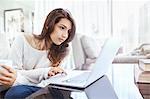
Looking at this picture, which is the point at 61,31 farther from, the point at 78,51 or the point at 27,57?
the point at 78,51

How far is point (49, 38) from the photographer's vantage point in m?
1.27

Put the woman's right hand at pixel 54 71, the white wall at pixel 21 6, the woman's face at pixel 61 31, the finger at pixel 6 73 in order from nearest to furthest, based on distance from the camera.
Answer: the finger at pixel 6 73
the woman's right hand at pixel 54 71
the woman's face at pixel 61 31
the white wall at pixel 21 6

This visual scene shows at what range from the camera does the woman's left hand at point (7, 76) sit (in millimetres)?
783

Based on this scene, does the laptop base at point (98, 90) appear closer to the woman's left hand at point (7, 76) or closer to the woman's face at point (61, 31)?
the woman's left hand at point (7, 76)

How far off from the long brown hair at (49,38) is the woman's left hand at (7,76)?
1.26ft

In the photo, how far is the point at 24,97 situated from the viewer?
687 mm

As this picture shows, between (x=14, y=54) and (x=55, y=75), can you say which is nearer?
(x=55, y=75)

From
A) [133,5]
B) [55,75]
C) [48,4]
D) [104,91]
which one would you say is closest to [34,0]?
[48,4]

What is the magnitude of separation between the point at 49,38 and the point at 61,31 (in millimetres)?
107

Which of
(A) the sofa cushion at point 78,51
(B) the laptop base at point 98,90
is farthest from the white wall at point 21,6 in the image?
(B) the laptop base at point 98,90

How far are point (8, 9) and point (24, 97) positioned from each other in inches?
148

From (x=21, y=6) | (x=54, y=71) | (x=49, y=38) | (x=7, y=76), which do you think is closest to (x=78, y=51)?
(x=49, y=38)

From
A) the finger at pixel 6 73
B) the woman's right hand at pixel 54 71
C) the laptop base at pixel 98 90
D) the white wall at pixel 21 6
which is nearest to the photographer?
the laptop base at pixel 98 90

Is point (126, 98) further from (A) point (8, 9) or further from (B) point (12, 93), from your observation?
(A) point (8, 9)
